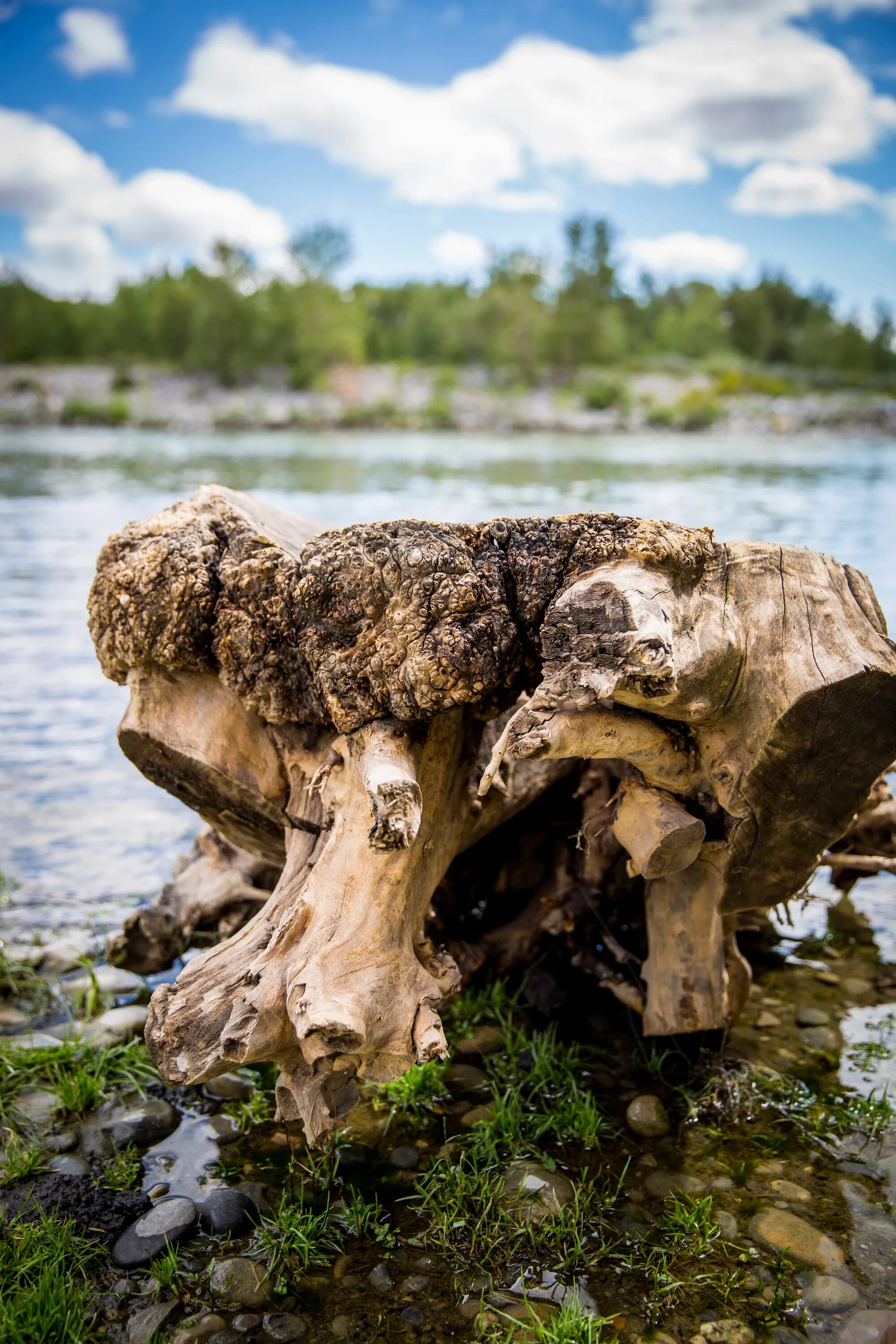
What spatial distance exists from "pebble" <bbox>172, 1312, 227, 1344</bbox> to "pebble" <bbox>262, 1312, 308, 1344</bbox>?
80mm

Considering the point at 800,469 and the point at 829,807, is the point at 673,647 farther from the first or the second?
the point at 800,469

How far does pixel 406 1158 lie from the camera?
2.23 m

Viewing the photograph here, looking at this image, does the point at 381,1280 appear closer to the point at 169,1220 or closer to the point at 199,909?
the point at 169,1220

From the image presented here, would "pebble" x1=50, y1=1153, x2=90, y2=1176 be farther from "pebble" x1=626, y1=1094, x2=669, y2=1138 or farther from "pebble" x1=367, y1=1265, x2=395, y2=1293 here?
"pebble" x1=626, y1=1094, x2=669, y2=1138

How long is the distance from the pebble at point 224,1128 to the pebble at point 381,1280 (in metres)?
0.59

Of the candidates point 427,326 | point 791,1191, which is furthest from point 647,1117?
point 427,326

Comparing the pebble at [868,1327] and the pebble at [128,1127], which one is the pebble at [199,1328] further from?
the pebble at [868,1327]

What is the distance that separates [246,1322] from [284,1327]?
2.8 inches

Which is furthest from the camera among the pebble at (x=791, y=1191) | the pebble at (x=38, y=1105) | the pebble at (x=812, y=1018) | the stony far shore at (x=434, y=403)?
the stony far shore at (x=434, y=403)

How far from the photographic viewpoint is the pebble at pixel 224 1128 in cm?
234

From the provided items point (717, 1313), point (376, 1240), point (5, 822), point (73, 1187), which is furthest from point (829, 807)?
point (5, 822)

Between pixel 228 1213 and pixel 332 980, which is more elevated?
pixel 332 980

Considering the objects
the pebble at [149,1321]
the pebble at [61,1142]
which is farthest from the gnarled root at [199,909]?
the pebble at [149,1321]

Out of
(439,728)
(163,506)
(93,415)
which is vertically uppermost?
(93,415)
